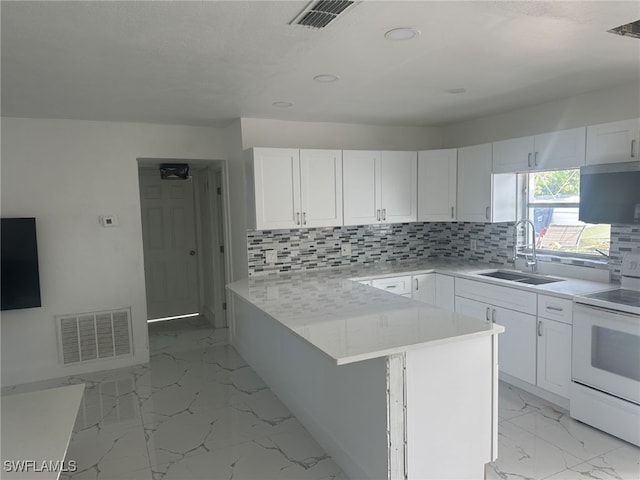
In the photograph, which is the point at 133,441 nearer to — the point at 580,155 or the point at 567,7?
the point at 567,7

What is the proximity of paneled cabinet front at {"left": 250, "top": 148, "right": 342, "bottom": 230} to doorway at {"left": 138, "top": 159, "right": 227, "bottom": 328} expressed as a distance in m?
2.12

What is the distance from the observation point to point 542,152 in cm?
A: 364

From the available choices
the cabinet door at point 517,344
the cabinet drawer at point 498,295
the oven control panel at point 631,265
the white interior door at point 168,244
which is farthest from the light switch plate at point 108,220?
the oven control panel at point 631,265

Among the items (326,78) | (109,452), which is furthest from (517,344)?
(109,452)

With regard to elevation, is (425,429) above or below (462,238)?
below

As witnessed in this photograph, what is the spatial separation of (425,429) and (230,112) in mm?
2979

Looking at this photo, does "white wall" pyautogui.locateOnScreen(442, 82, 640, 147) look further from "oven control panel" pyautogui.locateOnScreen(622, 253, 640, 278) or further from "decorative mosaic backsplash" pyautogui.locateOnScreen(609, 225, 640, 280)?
"oven control panel" pyautogui.locateOnScreen(622, 253, 640, 278)

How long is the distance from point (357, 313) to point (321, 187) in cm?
184

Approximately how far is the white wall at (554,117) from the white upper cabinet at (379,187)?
0.72 m

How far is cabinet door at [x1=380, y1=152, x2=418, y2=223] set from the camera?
4.50 m

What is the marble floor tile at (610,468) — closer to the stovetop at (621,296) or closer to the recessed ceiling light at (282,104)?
the stovetop at (621,296)

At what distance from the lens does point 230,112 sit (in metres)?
3.88

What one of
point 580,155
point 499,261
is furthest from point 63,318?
point 580,155

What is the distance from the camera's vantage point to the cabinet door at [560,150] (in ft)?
11.0
